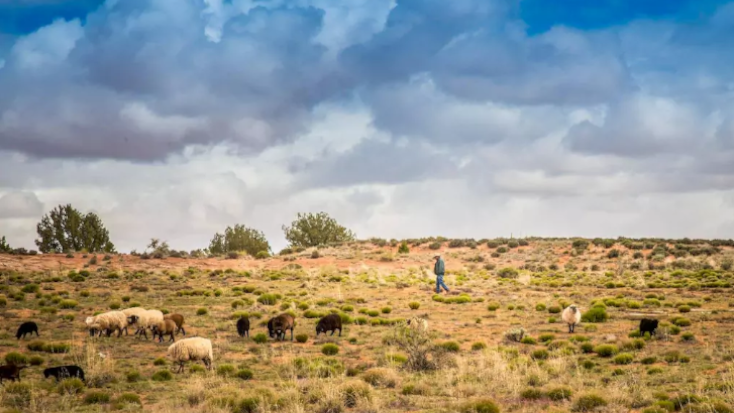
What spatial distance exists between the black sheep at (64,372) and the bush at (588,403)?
38.2 feet

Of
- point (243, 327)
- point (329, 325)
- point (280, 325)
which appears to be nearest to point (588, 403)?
point (329, 325)

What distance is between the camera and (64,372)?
46.5 ft

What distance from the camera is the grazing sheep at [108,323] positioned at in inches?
778

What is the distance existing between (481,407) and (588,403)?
2279 millimetres

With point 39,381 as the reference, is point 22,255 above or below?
above

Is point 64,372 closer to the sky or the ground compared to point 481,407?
closer to the sky

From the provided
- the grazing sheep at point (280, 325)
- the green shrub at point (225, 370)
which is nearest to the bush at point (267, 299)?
the grazing sheep at point (280, 325)

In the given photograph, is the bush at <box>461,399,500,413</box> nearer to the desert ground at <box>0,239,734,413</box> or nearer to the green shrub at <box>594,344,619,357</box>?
the desert ground at <box>0,239,734,413</box>

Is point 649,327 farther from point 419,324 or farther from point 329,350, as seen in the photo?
point 329,350

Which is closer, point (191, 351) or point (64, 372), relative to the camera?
point (64, 372)

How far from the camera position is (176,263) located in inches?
1881

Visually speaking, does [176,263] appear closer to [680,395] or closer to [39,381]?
[39,381]

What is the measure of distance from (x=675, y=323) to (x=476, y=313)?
8.31 m

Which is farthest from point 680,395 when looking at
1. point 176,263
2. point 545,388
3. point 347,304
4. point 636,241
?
point 636,241
